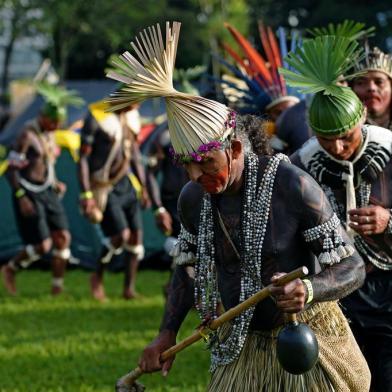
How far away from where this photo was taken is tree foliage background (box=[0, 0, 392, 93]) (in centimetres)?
2916

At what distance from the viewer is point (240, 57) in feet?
26.5

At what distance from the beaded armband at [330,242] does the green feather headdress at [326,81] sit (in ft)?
2.10

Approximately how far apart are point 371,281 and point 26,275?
8.20 metres

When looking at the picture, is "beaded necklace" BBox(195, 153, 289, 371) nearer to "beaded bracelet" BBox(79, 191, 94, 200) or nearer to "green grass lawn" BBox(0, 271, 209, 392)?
"green grass lawn" BBox(0, 271, 209, 392)

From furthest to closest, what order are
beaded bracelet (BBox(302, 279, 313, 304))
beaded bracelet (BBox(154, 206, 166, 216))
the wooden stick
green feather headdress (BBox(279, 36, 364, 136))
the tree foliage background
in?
the tree foliage background, beaded bracelet (BBox(154, 206, 166, 216)), green feather headdress (BBox(279, 36, 364, 136)), beaded bracelet (BBox(302, 279, 313, 304)), the wooden stick

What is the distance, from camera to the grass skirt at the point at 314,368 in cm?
372

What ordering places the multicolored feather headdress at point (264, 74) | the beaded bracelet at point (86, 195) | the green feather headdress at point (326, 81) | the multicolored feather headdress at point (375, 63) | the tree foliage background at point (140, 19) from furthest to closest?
1. the tree foliage background at point (140, 19)
2. the beaded bracelet at point (86, 195)
3. the multicolored feather headdress at point (264, 74)
4. the multicolored feather headdress at point (375, 63)
5. the green feather headdress at point (326, 81)

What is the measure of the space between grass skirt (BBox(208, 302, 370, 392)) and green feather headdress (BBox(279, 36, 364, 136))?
764 mm

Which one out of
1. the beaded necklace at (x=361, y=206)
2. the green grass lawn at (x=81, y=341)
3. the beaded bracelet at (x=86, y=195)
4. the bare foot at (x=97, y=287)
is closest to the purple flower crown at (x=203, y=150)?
the beaded necklace at (x=361, y=206)

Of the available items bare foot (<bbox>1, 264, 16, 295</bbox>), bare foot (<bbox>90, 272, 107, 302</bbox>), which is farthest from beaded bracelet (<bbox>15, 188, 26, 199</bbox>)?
bare foot (<bbox>90, 272, 107, 302</bbox>)

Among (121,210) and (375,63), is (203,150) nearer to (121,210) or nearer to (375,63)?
(375,63)

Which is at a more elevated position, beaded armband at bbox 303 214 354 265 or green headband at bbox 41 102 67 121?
beaded armband at bbox 303 214 354 265

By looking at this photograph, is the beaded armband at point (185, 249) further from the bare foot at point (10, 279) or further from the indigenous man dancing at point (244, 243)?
the bare foot at point (10, 279)

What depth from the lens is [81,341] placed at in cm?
814
